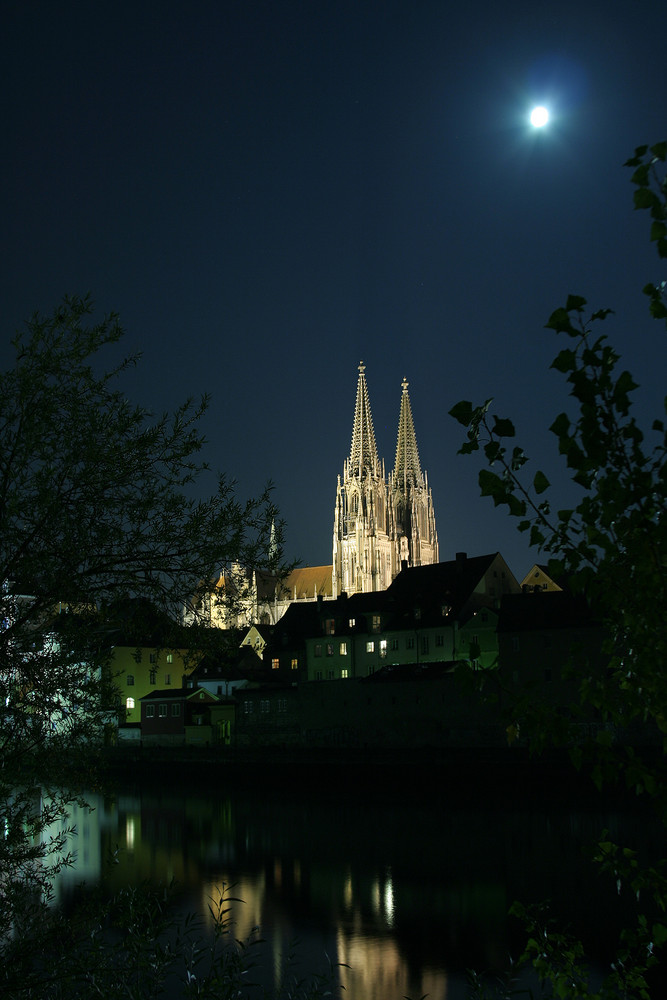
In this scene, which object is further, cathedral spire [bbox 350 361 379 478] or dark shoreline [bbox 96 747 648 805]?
cathedral spire [bbox 350 361 379 478]

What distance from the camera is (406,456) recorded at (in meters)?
163

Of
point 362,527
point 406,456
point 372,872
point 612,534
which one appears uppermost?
point 406,456

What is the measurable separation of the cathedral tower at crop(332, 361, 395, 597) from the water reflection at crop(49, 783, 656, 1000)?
3630 inches

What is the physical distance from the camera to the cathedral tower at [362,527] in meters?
147

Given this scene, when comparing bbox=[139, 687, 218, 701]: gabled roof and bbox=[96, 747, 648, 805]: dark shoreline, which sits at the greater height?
bbox=[139, 687, 218, 701]: gabled roof

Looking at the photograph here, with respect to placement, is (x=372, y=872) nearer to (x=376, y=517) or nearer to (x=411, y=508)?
(x=376, y=517)

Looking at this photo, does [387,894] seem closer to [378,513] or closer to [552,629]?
[552,629]

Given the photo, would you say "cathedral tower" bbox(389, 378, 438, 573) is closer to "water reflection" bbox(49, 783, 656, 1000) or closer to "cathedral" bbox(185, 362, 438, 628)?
"cathedral" bbox(185, 362, 438, 628)

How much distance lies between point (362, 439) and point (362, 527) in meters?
19.1

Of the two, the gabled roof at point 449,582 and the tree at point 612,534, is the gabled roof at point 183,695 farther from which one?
the tree at point 612,534

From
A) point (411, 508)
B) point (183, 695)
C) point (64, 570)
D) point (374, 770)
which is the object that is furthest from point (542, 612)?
point (411, 508)

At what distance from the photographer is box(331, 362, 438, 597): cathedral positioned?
14725cm

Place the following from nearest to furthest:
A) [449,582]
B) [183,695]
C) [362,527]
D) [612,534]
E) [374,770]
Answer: [612,534] → [374,770] → [449,582] → [183,695] → [362,527]

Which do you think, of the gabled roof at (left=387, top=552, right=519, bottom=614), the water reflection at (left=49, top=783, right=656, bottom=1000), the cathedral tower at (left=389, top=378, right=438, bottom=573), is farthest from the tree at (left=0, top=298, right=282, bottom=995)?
the cathedral tower at (left=389, top=378, right=438, bottom=573)
